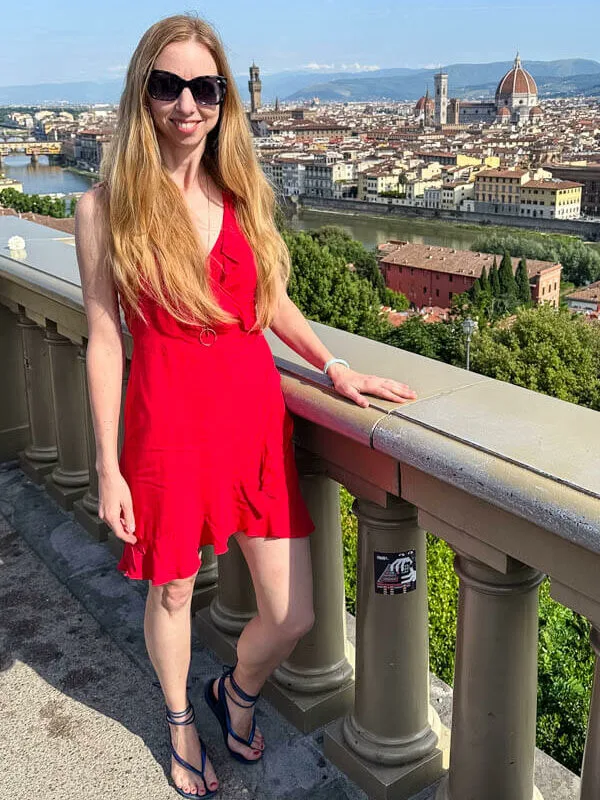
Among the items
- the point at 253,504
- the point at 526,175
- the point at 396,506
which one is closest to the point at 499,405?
the point at 396,506

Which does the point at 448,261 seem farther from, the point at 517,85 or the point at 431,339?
the point at 517,85

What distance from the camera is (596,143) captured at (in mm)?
70000

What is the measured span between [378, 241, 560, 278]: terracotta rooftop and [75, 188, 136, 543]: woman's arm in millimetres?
27043

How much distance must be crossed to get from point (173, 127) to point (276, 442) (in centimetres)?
36

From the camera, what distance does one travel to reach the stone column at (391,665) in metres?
1.00

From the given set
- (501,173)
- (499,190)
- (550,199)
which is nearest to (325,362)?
(550,199)

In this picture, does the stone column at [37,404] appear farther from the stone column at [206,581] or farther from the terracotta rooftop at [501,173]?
the terracotta rooftop at [501,173]

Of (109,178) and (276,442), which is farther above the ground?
(109,178)

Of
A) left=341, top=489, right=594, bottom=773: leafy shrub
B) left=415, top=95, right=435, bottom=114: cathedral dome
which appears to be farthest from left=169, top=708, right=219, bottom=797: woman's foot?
left=415, top=95, right=435, bottom=114: cathedral dome

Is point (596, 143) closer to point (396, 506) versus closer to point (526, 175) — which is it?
point (526, 175)

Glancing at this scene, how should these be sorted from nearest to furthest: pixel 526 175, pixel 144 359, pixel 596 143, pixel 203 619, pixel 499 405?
pixel 499 405 < pixel 144 359 < pixel 203 619 < pixel 526 175 < pixel 596 143

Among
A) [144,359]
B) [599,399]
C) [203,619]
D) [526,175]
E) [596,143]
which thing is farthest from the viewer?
[596,143]

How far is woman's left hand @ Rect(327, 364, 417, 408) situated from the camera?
91 centimetres

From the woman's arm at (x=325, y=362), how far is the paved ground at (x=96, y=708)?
502 mm
